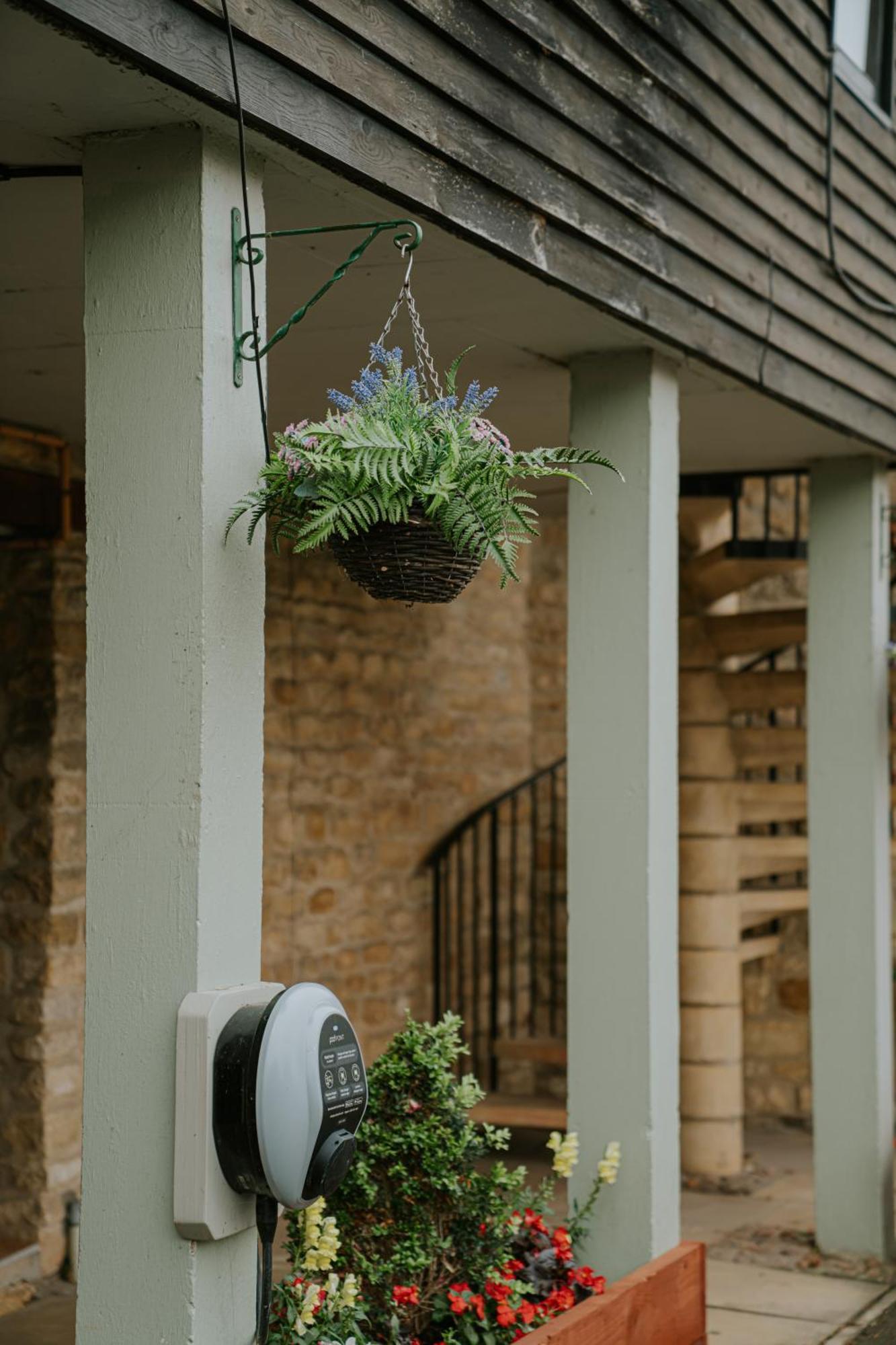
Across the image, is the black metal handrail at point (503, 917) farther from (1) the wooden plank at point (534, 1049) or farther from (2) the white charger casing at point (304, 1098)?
(2) the white charger casing at point (304, 1098)

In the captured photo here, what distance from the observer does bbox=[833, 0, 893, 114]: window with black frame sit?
5809 millimetres

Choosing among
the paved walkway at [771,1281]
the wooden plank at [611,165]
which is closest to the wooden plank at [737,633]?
the wooden plank at [611,165]

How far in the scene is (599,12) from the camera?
3.85m

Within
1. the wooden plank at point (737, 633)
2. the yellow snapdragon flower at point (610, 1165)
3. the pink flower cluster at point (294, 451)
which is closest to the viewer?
the pink flower cluster at point (294, 451)

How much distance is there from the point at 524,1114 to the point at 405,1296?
3556mm

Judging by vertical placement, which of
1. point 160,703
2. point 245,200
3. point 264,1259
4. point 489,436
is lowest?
point 264,1259

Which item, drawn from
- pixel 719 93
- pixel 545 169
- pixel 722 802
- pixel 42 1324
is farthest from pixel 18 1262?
pixel 719 93

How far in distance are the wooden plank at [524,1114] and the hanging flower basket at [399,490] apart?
4.50 metres

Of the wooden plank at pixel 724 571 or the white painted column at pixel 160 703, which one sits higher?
the wooden plank at pixel 724 571

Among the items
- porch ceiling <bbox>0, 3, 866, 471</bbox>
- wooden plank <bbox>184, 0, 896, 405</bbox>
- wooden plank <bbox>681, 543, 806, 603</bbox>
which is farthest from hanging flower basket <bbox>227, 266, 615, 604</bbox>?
wooden plank <bbox>681, 543, 806, 603</bbox>

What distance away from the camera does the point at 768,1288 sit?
5.32 meters

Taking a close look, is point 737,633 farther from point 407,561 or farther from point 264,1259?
point 264,1259

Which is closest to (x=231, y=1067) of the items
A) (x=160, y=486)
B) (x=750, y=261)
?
(x=160, y=486)

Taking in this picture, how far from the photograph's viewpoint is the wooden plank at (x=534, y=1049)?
736 centimetres
